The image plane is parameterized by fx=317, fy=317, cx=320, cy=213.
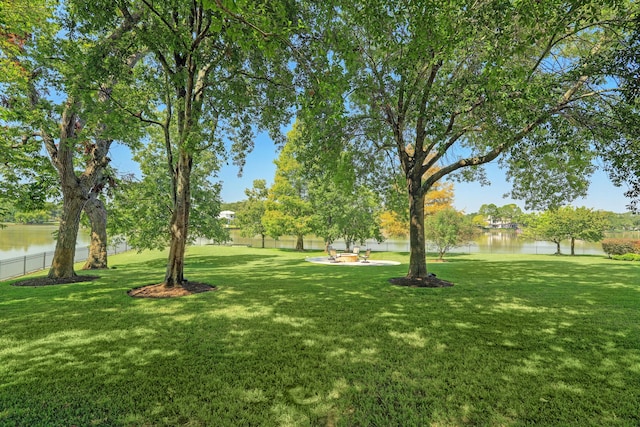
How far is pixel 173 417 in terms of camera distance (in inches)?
112

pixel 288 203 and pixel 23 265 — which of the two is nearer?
pixel 23 265

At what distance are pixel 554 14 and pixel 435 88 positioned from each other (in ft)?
10.2

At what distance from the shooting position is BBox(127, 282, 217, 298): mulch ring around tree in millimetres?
8062

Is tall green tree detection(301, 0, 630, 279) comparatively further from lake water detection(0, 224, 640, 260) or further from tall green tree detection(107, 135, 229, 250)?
lake water detection(0, 224, 640, 260)

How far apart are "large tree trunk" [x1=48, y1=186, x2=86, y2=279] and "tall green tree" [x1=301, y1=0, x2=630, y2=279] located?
855cm

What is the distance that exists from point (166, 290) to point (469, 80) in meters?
9.44

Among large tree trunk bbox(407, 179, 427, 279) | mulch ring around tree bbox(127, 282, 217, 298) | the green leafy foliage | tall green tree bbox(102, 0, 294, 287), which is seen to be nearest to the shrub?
the green leafy foliage

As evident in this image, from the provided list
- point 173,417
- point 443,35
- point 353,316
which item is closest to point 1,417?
point 173,417

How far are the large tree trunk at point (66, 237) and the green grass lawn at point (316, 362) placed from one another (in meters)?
3.29

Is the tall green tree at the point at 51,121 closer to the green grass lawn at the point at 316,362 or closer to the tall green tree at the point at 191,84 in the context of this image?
the tall green tree at the point at 191,84

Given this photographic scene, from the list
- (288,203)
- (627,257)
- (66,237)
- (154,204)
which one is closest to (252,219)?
(288,203)

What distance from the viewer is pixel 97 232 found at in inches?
586

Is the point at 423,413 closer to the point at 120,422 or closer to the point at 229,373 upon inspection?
the point at 229,373

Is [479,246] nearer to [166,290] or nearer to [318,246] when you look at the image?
[318,246]
